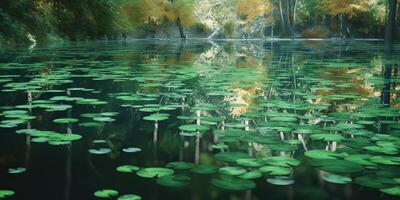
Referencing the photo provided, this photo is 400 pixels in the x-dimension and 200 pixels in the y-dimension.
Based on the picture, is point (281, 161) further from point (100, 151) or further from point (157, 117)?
point (157, 117)

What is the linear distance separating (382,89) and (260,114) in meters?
3.02

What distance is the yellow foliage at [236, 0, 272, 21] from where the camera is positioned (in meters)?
47.2

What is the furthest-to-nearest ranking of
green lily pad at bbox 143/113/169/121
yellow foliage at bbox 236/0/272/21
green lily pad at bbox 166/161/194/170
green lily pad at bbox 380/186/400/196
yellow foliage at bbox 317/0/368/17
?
yellow foliage at bbox 236/0/272/21, yellow foliage at bbox 317/0/368/17, green lily pad at bbox 143/113/169/121, green lily pad at bbox 166/161/194/170, green lily pad at bbox 380/186/400/196

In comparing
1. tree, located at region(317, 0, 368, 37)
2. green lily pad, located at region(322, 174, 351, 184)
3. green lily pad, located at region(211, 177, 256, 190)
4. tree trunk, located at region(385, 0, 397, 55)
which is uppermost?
tree, located at region(317, 0, 368, 37)

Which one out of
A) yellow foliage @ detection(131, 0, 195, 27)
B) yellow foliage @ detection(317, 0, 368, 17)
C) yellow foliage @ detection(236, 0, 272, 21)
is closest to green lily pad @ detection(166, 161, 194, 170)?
yellow foliage @ detection(131, 0, 195, 27)

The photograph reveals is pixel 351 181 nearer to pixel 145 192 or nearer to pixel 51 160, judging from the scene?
pixel 145 192

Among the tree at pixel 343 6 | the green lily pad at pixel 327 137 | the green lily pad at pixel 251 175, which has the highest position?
the tree at pixel 343 6

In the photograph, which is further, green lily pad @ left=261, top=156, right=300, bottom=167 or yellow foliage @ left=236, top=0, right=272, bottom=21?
yellow foliage @ left=236, top=0, right=272, bottom=21

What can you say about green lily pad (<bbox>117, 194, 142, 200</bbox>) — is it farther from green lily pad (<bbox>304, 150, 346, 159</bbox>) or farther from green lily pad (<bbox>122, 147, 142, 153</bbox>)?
green lily pad (<bbox>304, 150, 346, 159</bbox>)

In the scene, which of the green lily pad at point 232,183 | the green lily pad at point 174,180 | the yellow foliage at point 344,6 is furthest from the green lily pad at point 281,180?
the yellow foliage at point 344,6

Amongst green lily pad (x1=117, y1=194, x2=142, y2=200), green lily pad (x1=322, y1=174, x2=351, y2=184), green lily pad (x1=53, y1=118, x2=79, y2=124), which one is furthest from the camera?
green lily pad (x1=53, y1=118, x2=79, y2=124)

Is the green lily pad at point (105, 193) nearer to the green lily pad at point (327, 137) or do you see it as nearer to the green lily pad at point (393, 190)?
the green lily pad at point (393, 190)

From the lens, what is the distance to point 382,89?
6.64 metres

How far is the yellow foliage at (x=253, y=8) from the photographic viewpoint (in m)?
47.2
